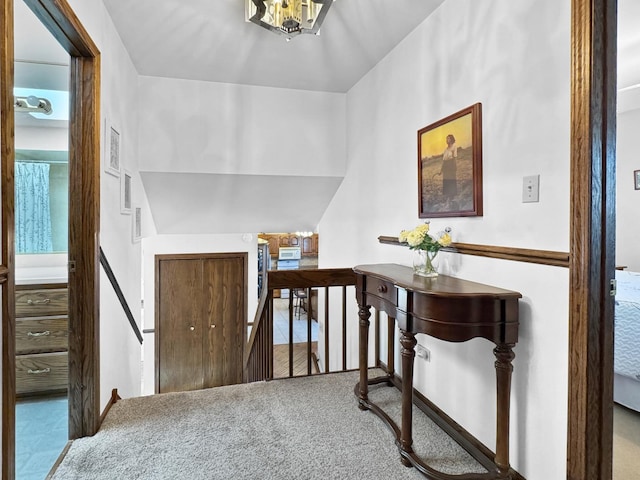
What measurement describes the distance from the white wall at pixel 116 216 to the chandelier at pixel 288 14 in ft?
2.77

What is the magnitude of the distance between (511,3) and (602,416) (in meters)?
1.75

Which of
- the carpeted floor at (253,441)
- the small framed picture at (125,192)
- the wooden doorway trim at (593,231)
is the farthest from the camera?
the small framed picture at (125,192)

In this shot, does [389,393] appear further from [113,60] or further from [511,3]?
[113,60]

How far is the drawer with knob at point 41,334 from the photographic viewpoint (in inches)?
92.1

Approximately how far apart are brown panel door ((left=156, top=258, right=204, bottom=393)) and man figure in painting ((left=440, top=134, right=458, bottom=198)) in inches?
159

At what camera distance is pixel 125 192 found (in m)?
2.78

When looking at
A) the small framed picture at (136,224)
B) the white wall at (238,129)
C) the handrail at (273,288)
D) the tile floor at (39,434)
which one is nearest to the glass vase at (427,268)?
the handrail at (273,288)

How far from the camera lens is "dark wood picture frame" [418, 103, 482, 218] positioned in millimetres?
1915

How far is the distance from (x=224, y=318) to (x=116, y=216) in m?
3.15

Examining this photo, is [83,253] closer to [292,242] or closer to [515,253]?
[515,253]

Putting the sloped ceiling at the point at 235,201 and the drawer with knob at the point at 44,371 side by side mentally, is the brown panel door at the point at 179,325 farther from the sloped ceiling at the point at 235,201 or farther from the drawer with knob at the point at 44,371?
the drawer with knob at the point at 44,371

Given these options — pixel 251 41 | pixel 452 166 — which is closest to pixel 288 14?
pixel 251 41

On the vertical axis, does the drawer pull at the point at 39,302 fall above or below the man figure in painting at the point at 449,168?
below

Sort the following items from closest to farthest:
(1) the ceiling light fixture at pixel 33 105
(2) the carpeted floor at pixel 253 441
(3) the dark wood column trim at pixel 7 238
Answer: (3) the dark wood column trim at pixel 7 238
(2) the carpeted floor at pixel 253 441
(1) the ceiling light fixture at pixel 33 105
